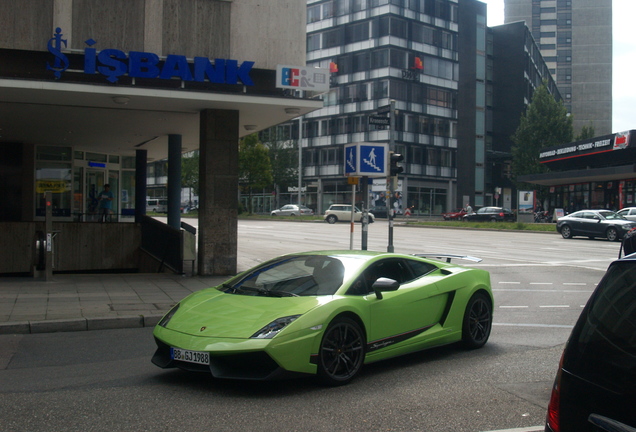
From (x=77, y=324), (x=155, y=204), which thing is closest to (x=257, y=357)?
(x=77, y=324)

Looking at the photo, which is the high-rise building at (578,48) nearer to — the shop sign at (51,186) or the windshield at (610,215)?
the windshield at (610,215)

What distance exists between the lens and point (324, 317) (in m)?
5.74

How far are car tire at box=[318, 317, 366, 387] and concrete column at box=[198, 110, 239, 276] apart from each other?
354 inches

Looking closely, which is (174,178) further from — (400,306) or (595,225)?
(595,225)

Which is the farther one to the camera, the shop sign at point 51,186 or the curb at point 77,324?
the shop sign at point 51,186

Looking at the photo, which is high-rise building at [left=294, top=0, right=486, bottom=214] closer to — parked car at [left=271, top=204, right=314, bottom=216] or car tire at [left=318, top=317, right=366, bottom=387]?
parked car at [left=271, top=204, right=314, bottom=216]

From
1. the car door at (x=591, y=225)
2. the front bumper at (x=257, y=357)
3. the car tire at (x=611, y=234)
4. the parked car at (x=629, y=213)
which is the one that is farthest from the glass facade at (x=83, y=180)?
the parked car at (x=629, y=213)

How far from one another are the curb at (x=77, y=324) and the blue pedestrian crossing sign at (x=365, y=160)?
7.22 m

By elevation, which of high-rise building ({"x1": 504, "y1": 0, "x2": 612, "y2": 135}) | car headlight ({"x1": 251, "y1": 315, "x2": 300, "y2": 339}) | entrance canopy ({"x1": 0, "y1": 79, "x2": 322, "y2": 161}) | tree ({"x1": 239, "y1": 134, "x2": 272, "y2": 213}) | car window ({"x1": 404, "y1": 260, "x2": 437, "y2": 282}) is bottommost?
car headlight ({"x1": 251, "y1": 315, "x2": 300, "y2": 339})

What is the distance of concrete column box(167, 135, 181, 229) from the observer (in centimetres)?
2098

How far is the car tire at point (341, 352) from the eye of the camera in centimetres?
573

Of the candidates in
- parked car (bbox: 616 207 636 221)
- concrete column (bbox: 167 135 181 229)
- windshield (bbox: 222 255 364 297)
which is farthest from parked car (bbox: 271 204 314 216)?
windshield (bbox: 222 255 364 297)

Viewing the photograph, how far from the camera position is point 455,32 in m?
72.8

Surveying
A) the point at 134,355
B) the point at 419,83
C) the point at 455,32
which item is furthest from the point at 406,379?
the point at 455,32
